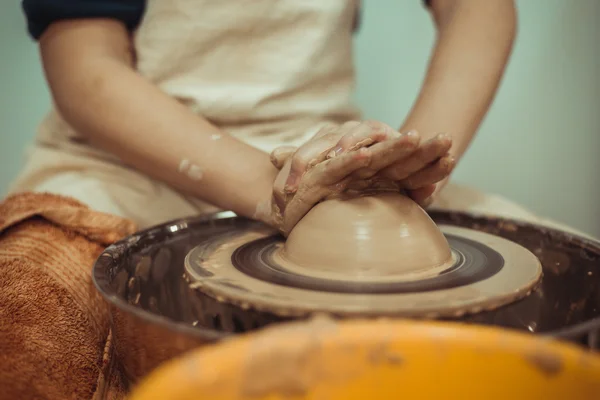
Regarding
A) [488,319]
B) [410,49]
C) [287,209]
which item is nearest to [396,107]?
[410,49]

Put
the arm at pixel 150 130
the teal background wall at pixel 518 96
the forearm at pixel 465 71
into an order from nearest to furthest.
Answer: the arm at pixel 150 130
the forearm at pixel 465 71
the teal background wall at pixel 518 96

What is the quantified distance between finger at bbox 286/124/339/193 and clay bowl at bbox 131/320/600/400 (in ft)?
1.10

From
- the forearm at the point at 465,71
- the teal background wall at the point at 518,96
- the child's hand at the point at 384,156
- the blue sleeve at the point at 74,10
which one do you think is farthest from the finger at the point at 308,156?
the teal background wall at the point at 518,96

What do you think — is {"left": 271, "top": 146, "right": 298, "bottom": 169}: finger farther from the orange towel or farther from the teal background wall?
the teal background wall

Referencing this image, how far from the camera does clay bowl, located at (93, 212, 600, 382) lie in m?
0.46

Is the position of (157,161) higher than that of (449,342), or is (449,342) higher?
(449,342)

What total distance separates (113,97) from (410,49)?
1.26 metres

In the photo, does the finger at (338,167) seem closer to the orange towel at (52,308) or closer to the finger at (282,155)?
the finger at (282,155)

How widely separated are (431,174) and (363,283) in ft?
0.56

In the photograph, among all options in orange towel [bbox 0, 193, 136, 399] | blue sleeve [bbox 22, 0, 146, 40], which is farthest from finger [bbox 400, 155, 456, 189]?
blue sleeve [bbox 22, 0, 146, 40]

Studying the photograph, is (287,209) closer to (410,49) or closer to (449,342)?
(449,342)

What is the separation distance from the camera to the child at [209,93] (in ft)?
2.75

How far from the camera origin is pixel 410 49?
1.83 meters

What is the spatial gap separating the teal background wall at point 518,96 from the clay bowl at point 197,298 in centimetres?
106
